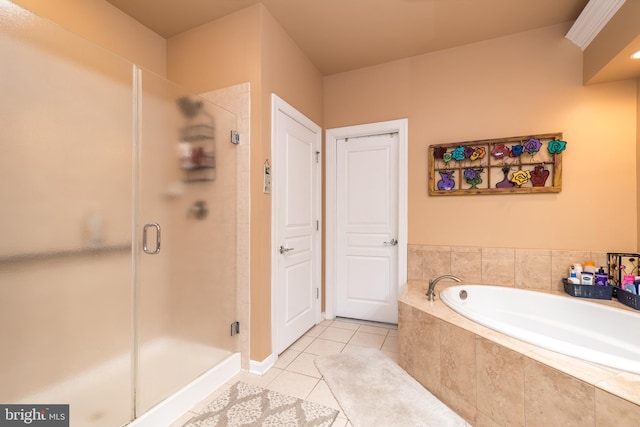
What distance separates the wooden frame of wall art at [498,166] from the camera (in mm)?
2359

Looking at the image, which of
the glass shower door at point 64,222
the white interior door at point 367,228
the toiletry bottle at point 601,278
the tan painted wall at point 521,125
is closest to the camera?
the glass shower door at point 64,222

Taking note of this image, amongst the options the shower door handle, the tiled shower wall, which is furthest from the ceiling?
the tiled shower wall

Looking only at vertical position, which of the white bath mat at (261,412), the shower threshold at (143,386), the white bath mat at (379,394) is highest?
the shower threshold at (143,386)

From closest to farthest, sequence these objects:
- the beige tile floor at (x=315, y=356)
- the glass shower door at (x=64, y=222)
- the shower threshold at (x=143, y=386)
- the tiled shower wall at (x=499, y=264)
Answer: the glass shower door at (x=64, y=222), the shower threshold at (x=143, y=386), the beige tile floor at (x=315, y=356), the tiled shower wall at (x=499, y=264)

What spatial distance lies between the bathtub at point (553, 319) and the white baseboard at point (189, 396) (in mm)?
1656

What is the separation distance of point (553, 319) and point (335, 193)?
2.18m

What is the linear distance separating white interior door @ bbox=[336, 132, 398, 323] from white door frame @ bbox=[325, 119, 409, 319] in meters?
0.05

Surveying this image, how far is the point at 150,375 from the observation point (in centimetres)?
158

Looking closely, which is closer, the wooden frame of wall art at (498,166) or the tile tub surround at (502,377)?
the tile tub surround at (502,377)

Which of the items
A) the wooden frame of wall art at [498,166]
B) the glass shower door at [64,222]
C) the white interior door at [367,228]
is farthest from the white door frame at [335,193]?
the glass shower door at [64,222]

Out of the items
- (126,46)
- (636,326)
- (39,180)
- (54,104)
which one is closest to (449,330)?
(636,326)

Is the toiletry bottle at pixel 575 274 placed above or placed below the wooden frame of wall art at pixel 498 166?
below

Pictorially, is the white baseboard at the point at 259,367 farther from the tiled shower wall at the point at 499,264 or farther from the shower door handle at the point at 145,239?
the tiled shower wall at the point at 499,264

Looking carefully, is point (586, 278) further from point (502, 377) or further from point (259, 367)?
point (259, 367)
